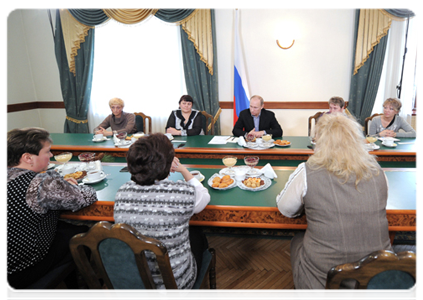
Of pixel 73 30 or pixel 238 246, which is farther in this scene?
pixel 73 30

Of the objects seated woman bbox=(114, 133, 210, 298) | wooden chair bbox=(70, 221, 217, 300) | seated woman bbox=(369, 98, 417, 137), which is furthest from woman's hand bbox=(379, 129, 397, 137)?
wooden chair bbox=(70, 221, 217, 300)

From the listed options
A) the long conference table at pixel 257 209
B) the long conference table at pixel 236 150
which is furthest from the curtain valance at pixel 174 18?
the long conference table at pixel 257 209

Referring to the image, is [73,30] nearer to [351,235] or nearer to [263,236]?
[263,236]

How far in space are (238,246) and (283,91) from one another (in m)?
2.72

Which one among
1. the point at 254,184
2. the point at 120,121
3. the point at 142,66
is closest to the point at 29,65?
the point at 142,66

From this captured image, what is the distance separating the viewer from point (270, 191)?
4.89 ft

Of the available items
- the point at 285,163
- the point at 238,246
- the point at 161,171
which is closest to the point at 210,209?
the point at 161,171

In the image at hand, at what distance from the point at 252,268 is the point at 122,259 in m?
1.16

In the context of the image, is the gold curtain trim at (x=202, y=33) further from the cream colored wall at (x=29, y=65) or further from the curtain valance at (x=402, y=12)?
the cream colored wall at (x=29, y=65)

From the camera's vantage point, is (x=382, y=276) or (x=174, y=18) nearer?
(x=382, y=276)

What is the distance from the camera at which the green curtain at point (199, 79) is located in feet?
13.1

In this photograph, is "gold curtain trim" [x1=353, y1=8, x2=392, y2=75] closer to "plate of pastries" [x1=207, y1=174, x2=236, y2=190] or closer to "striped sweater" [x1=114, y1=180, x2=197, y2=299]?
"plate of pastries" [x1=207, y1=174, x2=236, y2=190]

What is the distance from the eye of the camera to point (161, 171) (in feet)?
3.41

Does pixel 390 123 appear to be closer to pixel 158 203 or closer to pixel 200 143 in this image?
pixel 200 143
